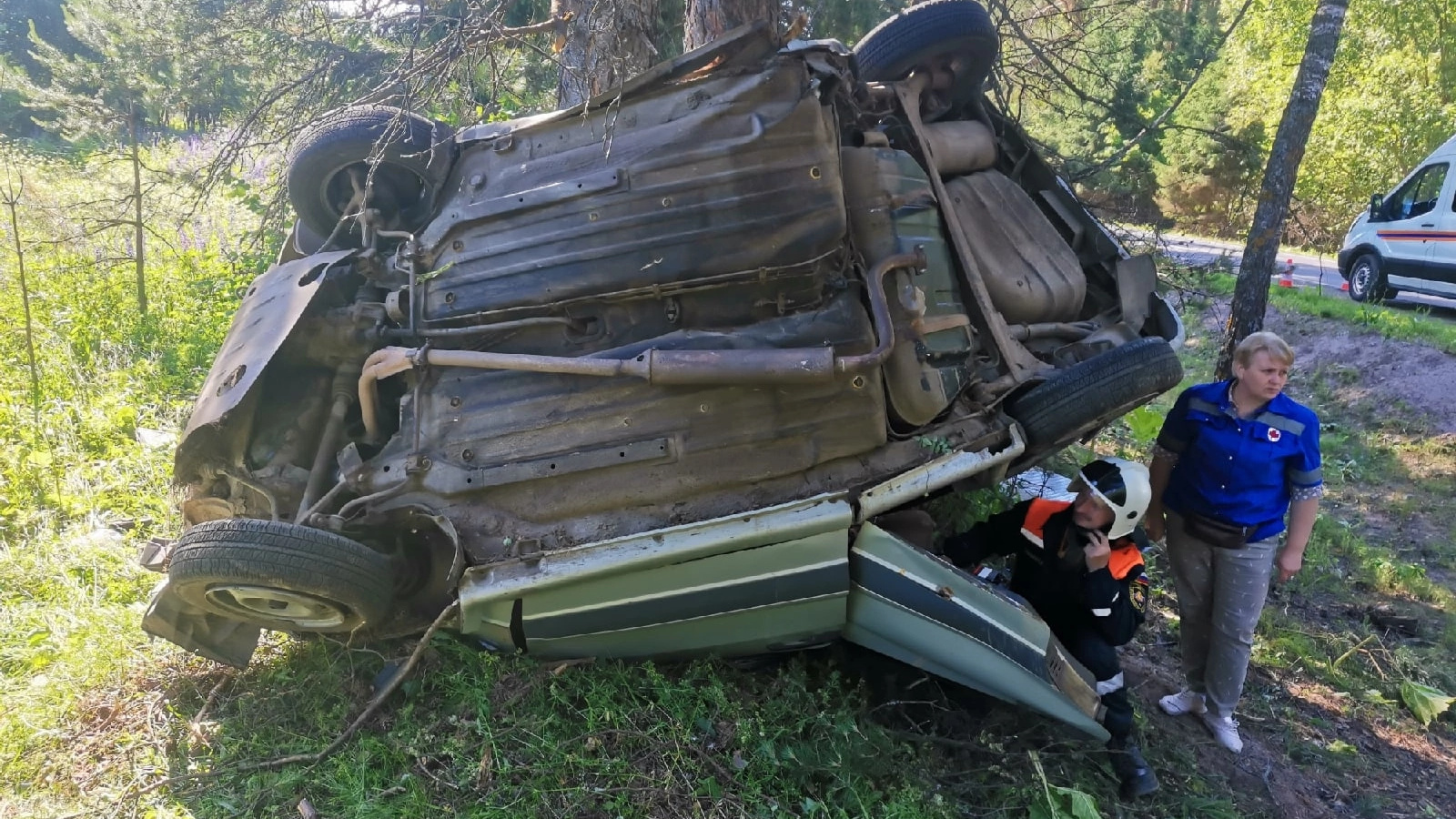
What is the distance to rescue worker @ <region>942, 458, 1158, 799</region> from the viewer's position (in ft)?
9.89

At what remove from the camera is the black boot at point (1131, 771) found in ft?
10.2

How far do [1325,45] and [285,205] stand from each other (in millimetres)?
5930

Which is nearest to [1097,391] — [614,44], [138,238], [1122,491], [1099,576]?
[1122,491]

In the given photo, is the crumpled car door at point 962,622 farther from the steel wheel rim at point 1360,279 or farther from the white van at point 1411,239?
the steel wheel rim at point 1360,279

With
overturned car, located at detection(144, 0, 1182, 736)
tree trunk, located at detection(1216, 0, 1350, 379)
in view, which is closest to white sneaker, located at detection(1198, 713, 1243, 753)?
overturned car, located at detection(144, 0, 1182, 736)

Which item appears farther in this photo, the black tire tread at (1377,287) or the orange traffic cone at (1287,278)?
the orange traffic cone at (1287,278)

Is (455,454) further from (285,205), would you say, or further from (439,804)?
(285,205)

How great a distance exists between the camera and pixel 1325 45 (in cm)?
498

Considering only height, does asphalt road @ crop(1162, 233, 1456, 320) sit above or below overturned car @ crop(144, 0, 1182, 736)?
below

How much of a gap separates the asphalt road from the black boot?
567 centimetres

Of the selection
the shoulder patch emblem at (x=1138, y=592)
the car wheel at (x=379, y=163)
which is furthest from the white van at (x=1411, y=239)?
the car wheel at (x=379, y=163)

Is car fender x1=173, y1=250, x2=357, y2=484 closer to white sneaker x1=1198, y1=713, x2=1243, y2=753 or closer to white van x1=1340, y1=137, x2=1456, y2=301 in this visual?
white sneaker x1=1198, y1=713, x2=1243, y2=753

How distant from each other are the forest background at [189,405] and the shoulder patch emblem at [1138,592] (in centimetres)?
63

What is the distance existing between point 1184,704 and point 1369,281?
10.2 m
